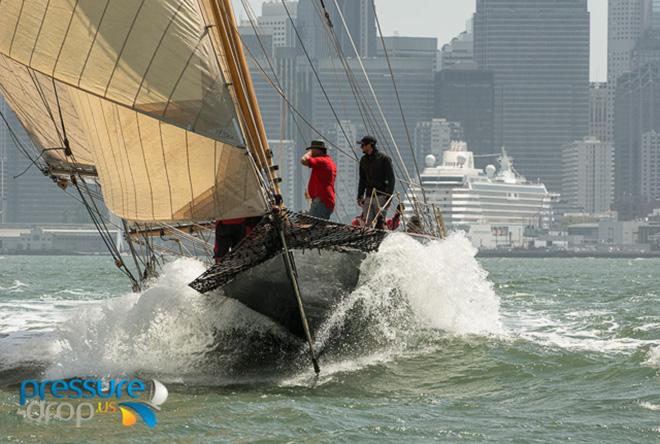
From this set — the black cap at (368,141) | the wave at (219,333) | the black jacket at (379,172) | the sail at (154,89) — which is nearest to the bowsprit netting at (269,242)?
the sail at (154,89)

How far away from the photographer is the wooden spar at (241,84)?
40.8 ft

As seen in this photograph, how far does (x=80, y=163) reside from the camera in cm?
1627

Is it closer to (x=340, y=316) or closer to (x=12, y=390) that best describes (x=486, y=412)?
(x=340, y=316)

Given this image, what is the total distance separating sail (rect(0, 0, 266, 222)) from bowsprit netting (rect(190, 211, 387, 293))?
205 mm

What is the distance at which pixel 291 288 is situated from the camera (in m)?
12.6

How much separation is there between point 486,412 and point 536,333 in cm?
849

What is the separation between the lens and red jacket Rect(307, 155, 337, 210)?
44.0 feet

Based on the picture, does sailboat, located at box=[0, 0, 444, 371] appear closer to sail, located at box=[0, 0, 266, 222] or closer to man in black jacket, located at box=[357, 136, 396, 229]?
sail, located at box=[0, 0, 266, 222]

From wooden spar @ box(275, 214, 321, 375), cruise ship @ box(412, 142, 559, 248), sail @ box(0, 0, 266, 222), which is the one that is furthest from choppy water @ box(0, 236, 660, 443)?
cruise ship @ box(412, 142, 559, 248)

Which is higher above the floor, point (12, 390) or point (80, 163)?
point (80, 163)

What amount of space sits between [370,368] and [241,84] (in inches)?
106

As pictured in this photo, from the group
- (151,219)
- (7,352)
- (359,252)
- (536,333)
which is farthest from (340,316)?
(536,333)

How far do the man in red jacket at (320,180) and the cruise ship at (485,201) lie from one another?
373ft

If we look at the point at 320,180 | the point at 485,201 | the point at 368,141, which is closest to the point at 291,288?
the point at 320,180
